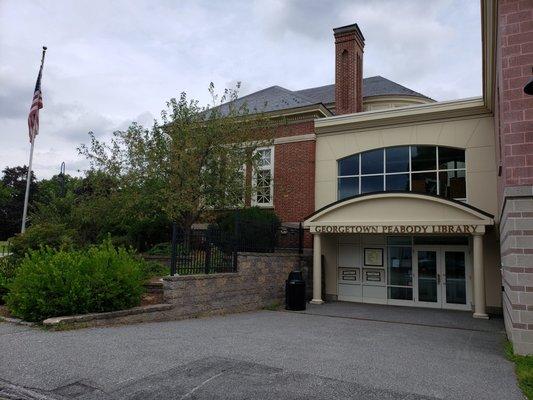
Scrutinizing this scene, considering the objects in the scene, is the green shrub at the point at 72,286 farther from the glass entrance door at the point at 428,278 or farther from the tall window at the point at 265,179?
the glass entrance door at the point at 428,278

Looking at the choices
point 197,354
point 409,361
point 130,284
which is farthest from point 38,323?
point 409,361

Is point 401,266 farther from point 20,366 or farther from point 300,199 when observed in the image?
point 20,366

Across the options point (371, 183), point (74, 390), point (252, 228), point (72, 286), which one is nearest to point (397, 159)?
point (371, 183)

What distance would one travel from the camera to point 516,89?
8648mm

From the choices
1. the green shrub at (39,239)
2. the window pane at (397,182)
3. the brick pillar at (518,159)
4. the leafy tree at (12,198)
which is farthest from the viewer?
the leafy tree at (12,198)

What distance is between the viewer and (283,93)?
2356cm

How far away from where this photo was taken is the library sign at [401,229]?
13819mm

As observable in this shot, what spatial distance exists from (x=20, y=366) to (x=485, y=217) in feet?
40.8

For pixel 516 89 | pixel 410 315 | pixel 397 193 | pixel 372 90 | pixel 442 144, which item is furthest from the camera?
pixel 372 90

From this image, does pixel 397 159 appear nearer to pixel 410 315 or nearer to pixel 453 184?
pixel 453 184

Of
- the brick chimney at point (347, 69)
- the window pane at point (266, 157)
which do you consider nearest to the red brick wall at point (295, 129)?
the window pane at point (266, 157)

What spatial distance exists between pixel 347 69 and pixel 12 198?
5311 cm

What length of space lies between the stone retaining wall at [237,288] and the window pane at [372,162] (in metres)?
4.29

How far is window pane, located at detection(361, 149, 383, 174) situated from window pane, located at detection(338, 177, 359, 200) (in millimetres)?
539
